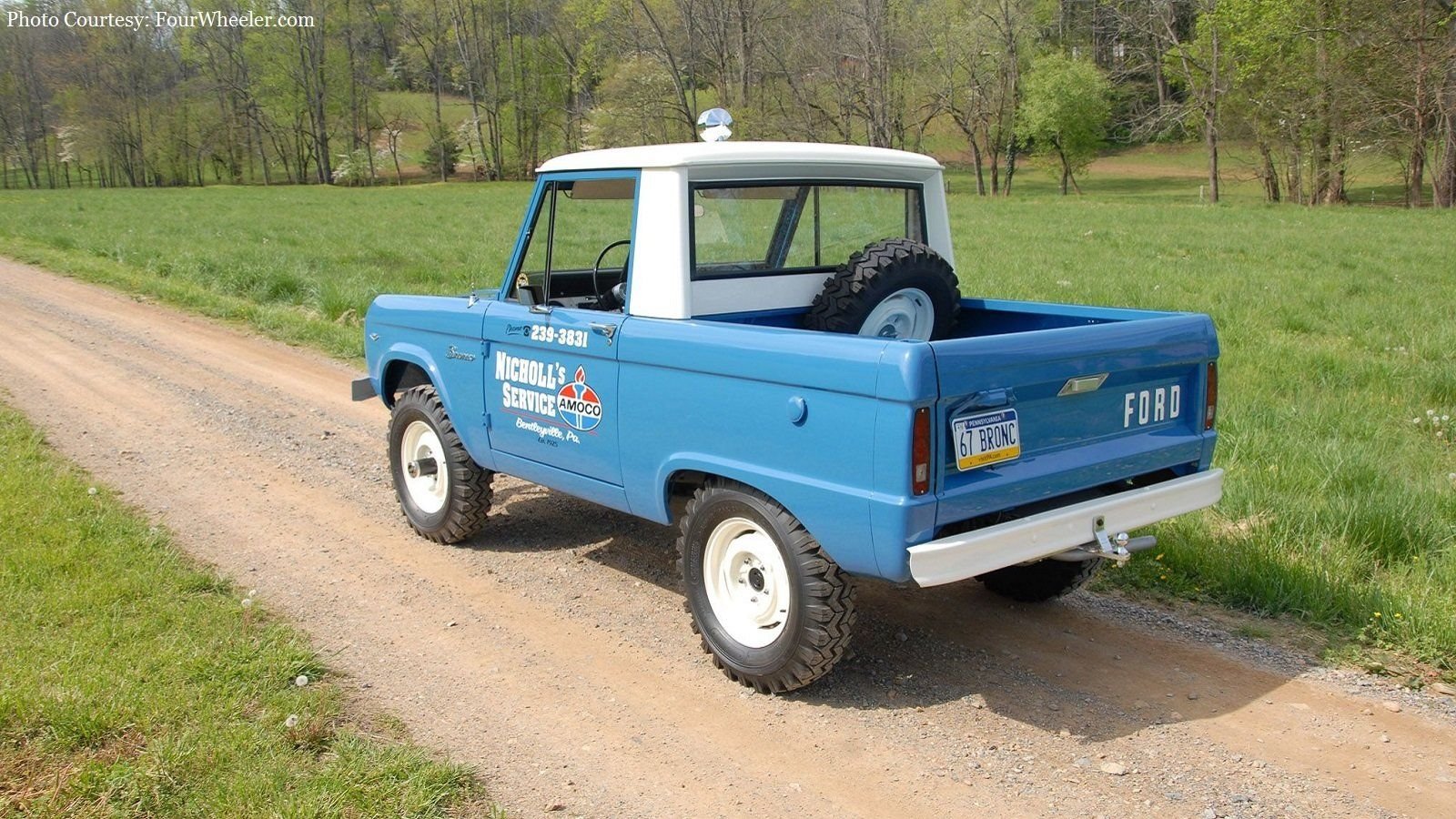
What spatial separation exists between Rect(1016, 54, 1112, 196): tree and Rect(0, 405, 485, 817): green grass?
56.7m

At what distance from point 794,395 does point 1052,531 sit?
1.01m

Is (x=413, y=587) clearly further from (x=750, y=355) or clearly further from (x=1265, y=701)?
(x=1265, y=701)

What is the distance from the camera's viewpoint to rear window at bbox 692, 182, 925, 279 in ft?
15.9

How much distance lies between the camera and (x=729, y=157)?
4727mm

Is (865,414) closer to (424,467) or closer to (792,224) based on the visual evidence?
(792,224)

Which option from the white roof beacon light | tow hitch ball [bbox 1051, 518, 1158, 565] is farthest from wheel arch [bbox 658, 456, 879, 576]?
the white roof beacon light

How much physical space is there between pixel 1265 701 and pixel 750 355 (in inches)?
90.8

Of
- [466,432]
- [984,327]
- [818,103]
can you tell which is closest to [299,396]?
[466,432]

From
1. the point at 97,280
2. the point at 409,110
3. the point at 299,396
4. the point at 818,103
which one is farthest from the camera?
the point at 409,110

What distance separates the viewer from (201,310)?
1441 cm

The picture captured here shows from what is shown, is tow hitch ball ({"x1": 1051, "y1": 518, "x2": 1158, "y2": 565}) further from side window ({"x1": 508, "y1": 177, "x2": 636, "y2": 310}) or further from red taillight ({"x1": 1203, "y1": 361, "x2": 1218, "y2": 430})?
side window ({"x1": 508, "y1": 177, "x2": 636, "y2": 310})

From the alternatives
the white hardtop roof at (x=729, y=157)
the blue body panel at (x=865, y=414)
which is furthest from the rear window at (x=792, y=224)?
the blue body panel at (x=865, y=414)

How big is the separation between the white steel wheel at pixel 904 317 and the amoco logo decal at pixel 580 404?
3.89ft

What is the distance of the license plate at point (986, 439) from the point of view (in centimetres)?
374
